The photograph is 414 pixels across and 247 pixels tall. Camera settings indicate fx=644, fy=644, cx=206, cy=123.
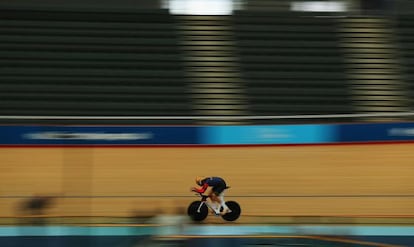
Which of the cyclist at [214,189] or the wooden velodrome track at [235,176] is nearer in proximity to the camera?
the cyclist at [214,189]

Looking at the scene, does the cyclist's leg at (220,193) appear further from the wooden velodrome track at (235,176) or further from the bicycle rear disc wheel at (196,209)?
the bicycle rear disc wheel at (196,209)

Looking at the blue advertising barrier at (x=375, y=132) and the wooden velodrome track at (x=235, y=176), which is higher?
the blue advertising barrier at (x=375, y=132)

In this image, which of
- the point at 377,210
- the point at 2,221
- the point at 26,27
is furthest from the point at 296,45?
the point at 2,221

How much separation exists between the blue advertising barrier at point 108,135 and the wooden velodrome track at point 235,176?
0.38 ft

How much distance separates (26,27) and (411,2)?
242 inches

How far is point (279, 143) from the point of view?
8.23m

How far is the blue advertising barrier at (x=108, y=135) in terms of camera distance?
26.4 ft

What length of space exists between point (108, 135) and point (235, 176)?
5.68 feet

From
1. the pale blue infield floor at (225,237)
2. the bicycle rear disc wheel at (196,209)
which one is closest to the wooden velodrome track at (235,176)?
the bicycle rear disc wheel at (196,209)

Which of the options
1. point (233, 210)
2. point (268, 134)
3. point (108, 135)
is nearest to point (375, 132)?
point (268, 134)

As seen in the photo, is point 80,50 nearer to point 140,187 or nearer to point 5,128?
point 5,128

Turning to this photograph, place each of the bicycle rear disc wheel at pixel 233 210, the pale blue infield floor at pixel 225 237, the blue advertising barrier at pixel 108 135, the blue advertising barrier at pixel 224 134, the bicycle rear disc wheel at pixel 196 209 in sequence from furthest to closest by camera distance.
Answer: the blue advertising barrier at pixel 224 134 < the blue advertising barrier at pixel 108 135 < the bicycle rear disc wheel at pixel 233 210 < the bicycle rear disc wheel at pixel 196 209 < the pale blue infield floor at pixel 225 237

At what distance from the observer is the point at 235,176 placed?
8000 mm

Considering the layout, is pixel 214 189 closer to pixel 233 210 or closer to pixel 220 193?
pixel 220 193
